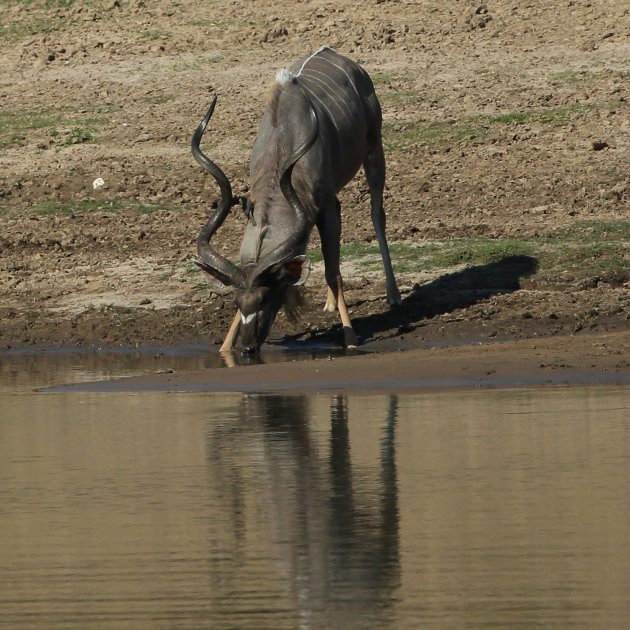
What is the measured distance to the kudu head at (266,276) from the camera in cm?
1217

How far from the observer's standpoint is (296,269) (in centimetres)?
1231

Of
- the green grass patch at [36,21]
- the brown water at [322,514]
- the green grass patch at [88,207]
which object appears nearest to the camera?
the brown water at [322,514]

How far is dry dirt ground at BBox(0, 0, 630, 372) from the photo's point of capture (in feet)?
46.6

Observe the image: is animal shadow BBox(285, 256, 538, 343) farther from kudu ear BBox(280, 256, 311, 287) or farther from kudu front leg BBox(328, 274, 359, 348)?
kudu ear BBox(280, 256, 311, 287)

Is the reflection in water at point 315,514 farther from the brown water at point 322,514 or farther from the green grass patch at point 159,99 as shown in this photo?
the green grass patch at point 159,99

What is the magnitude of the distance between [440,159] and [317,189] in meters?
5.80

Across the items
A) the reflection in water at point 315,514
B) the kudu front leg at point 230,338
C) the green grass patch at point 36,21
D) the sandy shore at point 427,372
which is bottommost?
the reflection in water at point 315,514

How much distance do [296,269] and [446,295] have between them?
2.41m

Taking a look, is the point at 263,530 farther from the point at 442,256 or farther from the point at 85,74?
the point at 85,74

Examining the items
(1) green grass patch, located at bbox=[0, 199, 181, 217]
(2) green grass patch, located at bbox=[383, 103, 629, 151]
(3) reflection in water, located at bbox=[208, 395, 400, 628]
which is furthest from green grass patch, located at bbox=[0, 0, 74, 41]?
(3) reflection in water, located at bbox=[208, 395, 400, 628]

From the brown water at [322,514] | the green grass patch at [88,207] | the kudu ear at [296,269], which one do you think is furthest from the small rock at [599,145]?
the brown water at [322,514]

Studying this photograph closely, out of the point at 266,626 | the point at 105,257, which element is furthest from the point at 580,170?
the point at 266,626

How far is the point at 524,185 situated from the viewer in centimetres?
1745

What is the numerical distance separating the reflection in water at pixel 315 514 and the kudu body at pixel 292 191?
9.30ft
